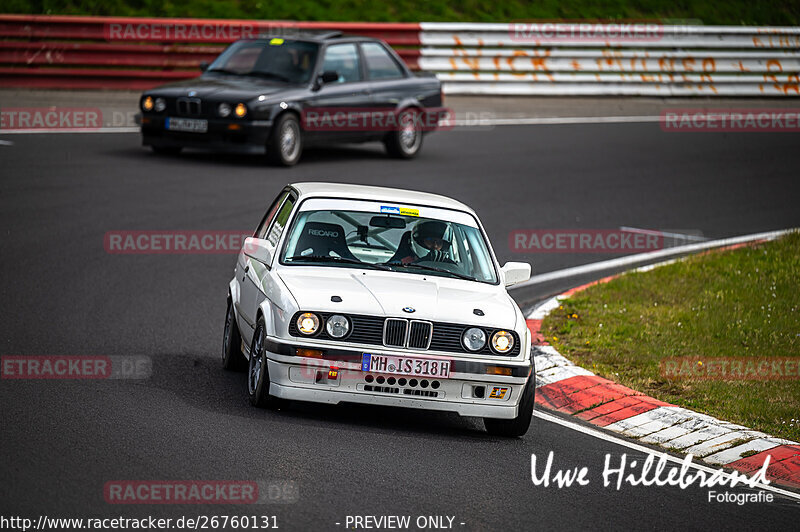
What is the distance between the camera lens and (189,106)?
615 inches

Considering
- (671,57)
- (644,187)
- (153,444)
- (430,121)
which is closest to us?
(153,444)

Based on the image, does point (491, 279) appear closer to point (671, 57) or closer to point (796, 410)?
point (796, 410)

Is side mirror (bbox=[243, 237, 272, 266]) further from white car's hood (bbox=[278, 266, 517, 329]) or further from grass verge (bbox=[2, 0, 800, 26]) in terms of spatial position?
grass verge (bbox=[2, 0, 800, 26])

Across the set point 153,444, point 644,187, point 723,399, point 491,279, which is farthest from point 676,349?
point 644,187

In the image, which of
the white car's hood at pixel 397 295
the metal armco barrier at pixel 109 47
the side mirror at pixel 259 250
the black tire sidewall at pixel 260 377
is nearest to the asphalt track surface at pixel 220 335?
the black tire sidewall at pixel 260 377

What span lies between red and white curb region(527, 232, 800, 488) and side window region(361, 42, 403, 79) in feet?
30.8

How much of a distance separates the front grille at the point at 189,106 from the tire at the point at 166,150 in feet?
3.09

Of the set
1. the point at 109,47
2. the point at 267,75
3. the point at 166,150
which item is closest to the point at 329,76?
the point at 267,75

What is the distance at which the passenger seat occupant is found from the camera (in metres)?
7.65

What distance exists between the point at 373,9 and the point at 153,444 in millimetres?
20022

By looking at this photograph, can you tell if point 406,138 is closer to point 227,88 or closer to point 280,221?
point 227,88

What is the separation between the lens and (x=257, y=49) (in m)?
17.0

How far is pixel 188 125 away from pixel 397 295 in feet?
30.6

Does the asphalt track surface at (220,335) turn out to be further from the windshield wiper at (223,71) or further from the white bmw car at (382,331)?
the windshield wiper at (223,71)
